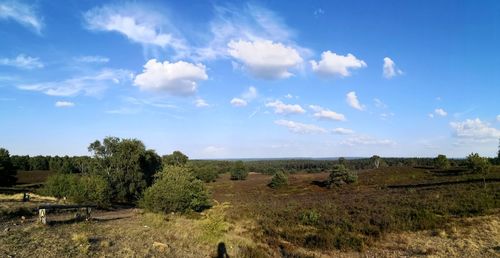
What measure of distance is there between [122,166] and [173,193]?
51.5 ft

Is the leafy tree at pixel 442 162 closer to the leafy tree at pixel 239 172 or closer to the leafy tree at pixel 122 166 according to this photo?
the leafy tree at pixel 239 172

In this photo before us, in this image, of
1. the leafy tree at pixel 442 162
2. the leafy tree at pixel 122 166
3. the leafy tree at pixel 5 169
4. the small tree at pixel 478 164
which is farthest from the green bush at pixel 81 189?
the leafy tree at pixel 442 162

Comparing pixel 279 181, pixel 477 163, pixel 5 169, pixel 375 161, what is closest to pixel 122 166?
pixel 5 169

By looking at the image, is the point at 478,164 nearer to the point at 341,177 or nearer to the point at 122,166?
the point at 341,177

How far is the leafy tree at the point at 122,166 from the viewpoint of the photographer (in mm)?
42719

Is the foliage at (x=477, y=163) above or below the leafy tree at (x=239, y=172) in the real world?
above

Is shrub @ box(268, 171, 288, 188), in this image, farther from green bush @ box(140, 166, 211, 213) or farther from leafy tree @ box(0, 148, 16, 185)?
leafy tree @ box(0, 148, 16, 185)

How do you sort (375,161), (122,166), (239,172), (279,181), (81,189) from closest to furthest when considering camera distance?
(81,189), (122,166), (279,181), (239,172), (375,161)

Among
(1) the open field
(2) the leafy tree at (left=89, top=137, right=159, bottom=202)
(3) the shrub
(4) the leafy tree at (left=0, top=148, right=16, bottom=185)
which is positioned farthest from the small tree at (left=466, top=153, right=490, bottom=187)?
→ (4) the leafy tree at (left=0, top=148, right=16, bottom=185)

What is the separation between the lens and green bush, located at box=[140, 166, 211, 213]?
30344 mm

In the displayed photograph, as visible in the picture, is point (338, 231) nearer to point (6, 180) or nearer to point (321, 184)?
point (321, 184)

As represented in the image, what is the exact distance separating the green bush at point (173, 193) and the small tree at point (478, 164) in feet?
139

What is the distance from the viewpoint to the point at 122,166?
43.6 metres

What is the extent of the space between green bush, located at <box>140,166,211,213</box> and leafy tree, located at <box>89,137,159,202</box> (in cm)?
1194
